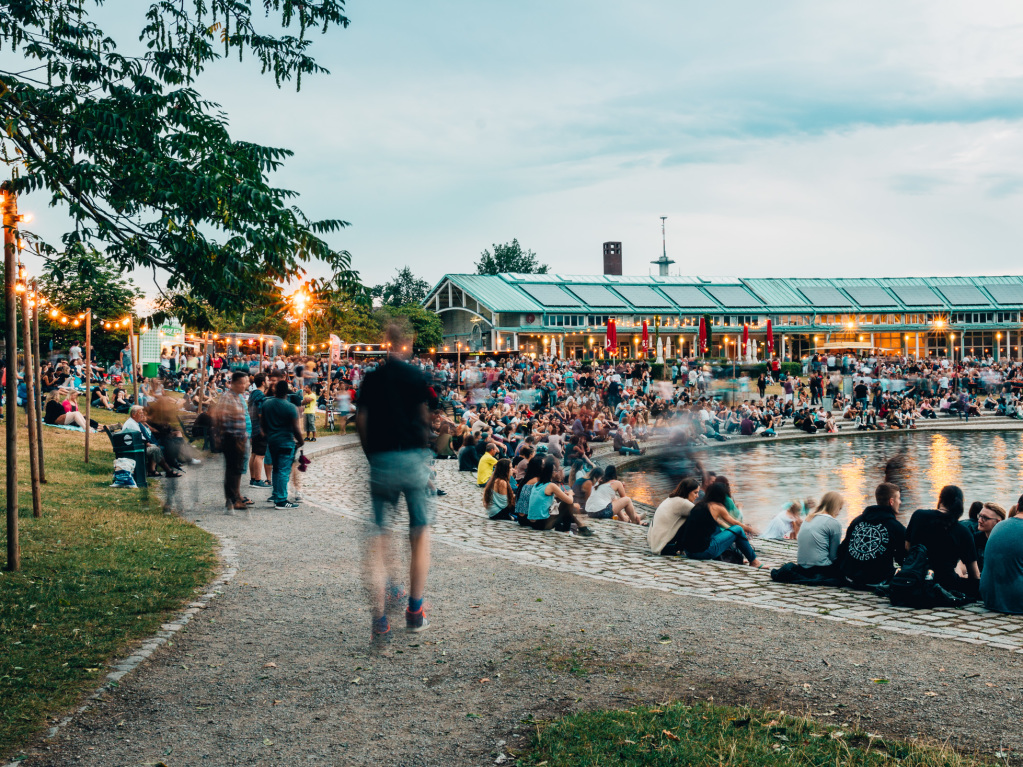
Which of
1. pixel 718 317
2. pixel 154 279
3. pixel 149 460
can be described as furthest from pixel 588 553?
pixel 718 317

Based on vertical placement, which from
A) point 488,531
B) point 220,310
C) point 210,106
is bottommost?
point 488,531

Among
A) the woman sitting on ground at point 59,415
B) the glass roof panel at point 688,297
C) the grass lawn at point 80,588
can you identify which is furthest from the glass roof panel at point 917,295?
the grass lawn at point 80,588

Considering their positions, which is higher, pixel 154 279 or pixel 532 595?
pixel 154 279

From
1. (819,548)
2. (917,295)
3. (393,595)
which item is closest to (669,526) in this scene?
(819,548)

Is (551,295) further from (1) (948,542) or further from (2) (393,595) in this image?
(2) (393,595)

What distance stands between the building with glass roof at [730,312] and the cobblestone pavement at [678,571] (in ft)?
167

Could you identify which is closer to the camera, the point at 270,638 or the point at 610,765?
the point at 610,765

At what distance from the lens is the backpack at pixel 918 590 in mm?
7207

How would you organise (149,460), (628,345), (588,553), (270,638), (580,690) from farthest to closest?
(628,345) < (149,460) < (588,553) < (270,638) < (580,690)

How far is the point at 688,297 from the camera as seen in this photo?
7325cm

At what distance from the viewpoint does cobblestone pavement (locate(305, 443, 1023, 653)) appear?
6633mm

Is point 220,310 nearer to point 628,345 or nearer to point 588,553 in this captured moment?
point 588,553

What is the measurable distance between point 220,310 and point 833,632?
5.30 meters

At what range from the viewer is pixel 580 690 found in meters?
4.93
